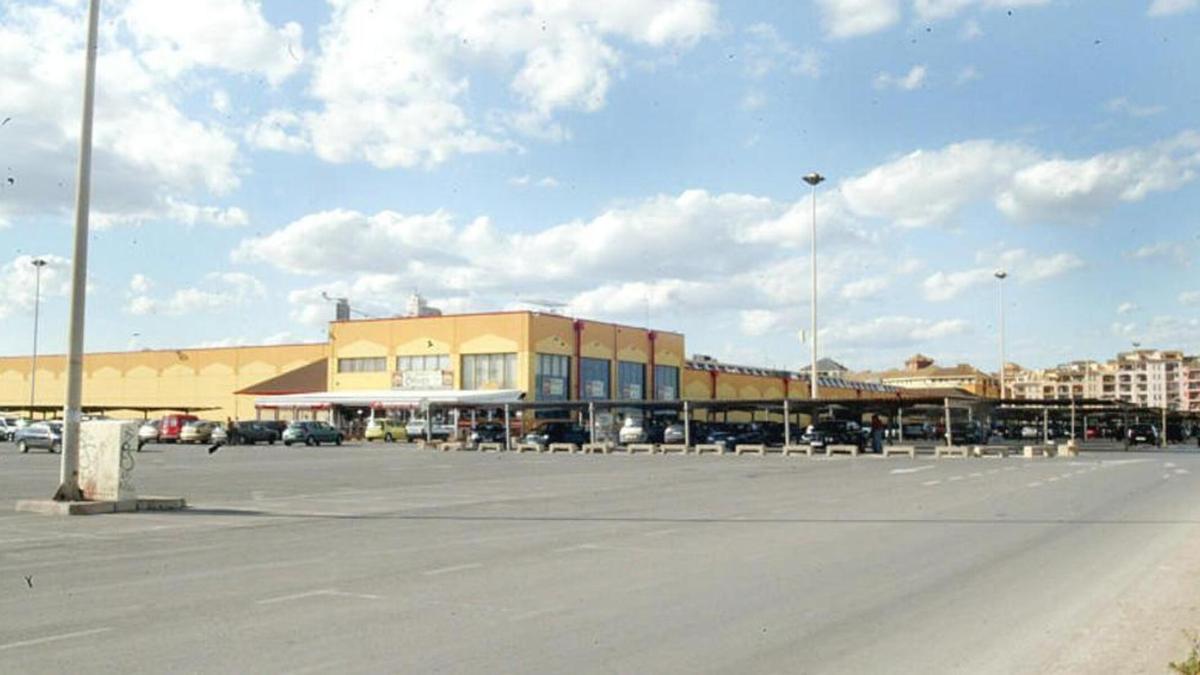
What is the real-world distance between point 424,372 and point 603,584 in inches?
3031

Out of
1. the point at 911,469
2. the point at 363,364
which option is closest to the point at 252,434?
the point at 363,364

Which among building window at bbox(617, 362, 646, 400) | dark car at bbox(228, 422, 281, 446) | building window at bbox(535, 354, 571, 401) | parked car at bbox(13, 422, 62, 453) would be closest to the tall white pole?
parked car at bbox(13, 422, 62, 453)

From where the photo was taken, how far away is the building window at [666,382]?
93938 millimetres

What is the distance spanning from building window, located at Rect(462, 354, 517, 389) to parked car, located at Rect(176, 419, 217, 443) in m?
21.6

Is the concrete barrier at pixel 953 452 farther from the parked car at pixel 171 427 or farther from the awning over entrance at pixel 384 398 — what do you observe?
the parked car at pixel 171 427

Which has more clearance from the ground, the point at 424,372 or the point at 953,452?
the point at 424,372

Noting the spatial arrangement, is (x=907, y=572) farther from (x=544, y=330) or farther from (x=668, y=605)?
(x=544, y=330)

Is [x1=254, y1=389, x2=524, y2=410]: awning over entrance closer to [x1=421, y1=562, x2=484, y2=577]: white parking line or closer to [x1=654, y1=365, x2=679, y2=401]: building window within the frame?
[x1=654, y1=365, x2=679, y2=401]: building window

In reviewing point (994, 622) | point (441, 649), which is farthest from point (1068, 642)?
point (441, 649)

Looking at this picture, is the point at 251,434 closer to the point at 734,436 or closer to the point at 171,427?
the point at 171,427

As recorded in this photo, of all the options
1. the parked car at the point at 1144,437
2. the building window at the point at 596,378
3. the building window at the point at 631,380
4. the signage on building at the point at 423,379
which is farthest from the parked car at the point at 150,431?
the parked car at the point at 1144,437

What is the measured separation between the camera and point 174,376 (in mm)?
103688

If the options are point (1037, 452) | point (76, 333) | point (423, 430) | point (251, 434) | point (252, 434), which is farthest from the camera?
point (423, 430)

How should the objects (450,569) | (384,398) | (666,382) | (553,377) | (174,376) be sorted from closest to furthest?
(450,569)
(384,398)
(553,377)
(666,382)
(174,376)
